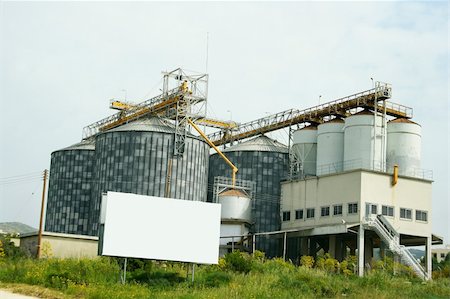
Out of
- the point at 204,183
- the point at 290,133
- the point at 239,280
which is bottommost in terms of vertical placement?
the point at 239,280

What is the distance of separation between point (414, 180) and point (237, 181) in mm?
20782

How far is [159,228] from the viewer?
4016 cm

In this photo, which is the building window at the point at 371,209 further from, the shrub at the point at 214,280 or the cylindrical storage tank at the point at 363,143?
the shrub at the point at 214,280

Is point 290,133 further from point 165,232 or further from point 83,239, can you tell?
point 165,232

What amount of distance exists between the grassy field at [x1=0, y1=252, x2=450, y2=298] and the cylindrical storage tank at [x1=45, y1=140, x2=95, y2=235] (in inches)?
1480

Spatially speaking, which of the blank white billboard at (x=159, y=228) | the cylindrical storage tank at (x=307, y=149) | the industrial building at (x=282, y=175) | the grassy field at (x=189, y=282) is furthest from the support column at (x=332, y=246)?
the blank white billboard at (x=159, y=228)

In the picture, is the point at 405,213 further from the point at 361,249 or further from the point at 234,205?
the point at 234,205

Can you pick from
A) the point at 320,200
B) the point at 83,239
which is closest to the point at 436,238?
the point at 320,200

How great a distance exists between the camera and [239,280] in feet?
136

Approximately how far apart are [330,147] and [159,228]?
35202 mm

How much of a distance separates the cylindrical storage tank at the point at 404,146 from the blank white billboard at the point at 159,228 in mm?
31826

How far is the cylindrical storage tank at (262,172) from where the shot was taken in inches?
3029

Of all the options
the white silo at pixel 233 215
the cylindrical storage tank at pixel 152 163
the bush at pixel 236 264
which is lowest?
the bush at pixel 236 264

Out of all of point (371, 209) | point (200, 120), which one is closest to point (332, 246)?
point (371, 209)
